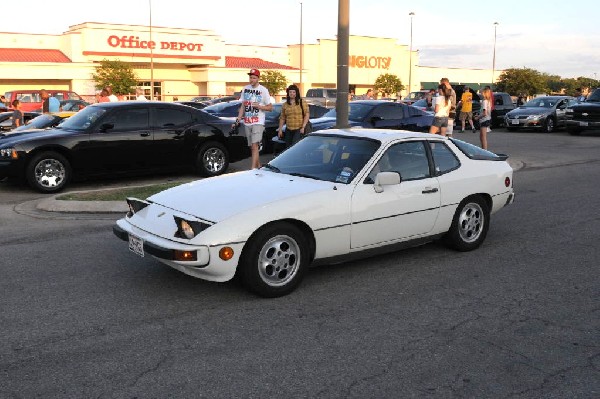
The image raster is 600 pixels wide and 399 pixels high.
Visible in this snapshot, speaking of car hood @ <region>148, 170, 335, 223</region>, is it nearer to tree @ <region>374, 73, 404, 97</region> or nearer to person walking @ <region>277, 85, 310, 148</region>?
person walking @ <region>277, 85, 310, 148</region>

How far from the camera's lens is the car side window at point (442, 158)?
6.01 metres

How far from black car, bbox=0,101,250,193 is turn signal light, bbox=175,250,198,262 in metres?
6.36

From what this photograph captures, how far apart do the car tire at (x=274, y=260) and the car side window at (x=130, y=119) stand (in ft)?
21.9

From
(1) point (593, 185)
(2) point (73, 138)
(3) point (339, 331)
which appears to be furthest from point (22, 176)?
(1) point (593, 185)

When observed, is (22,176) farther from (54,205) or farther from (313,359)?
(313,359)

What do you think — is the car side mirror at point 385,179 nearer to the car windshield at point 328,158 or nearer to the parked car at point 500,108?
the car windshield at point 328,158

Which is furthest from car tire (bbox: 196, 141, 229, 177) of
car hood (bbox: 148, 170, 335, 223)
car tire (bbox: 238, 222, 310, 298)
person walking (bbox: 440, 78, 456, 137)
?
car tire (bbox: 238, 222, 310, 298)

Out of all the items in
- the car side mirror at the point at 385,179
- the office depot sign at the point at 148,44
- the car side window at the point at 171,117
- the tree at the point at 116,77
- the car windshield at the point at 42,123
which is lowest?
the car side mirror at the point at 385,179

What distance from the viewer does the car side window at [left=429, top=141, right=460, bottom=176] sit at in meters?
6.01

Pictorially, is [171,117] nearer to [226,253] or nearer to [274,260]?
[274,260]

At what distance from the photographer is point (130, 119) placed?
10.7 meters

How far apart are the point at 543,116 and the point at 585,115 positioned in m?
2.62

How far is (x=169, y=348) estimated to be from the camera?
3.88 meters

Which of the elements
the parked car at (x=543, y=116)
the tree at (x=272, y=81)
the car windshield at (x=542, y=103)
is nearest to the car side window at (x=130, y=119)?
the parked car at (x=543, y=116)
